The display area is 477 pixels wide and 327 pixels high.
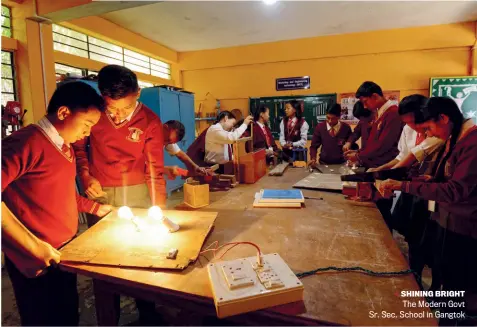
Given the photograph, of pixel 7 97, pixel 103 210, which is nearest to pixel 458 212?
pixel 103 210

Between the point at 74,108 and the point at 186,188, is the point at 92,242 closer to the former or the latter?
the point at 74,108

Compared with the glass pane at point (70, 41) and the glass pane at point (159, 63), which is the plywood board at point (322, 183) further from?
the glass pane at point (159, 63)

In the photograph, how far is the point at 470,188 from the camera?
1439mm

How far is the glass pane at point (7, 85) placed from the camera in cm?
358

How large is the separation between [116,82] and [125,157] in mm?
→ 482

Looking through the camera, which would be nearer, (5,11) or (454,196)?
(454,196)

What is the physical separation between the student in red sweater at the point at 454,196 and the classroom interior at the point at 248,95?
30 centimetres

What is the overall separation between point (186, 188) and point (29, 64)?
3.41 metres

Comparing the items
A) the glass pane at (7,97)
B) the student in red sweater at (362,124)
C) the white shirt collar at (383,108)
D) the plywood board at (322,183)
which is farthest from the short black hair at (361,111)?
the glass pane at (7,97)

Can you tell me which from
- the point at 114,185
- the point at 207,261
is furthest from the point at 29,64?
the point at 207,261

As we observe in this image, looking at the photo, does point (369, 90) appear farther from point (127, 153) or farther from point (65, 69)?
point (65, 69)

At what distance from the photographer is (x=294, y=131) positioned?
18.0 ft

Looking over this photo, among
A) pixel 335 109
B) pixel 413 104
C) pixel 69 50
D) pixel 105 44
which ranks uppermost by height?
pixel 105 44

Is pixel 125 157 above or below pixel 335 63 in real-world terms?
below
